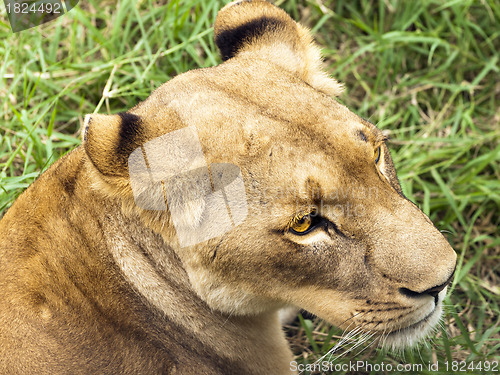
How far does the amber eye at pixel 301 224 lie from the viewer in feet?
8.91

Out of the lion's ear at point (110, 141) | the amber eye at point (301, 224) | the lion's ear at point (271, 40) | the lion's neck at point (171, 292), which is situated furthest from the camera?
the lion's ear at point (271, 40)

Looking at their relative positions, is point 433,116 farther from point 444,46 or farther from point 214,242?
point 214,242

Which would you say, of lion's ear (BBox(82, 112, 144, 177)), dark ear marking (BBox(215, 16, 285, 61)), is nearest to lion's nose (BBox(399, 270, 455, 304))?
lion's ear (BBox(82, 112, 144, 177))

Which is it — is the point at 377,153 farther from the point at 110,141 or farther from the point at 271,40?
the point at 110,141

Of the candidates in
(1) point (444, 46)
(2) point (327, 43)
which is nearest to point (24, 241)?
(2) point (327, 43)

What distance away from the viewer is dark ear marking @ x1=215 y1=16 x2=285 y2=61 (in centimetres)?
331

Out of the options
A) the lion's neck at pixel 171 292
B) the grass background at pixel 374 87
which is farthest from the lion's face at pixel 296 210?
the grass background at pixel 374 87

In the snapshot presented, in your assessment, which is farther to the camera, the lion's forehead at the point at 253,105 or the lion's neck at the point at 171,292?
the lion's neck at the point at 171,292

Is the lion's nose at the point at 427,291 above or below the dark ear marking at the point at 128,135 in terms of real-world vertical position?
below

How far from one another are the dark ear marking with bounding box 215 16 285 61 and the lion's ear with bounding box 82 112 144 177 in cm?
97

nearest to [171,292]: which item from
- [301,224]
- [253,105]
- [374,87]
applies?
[301,224]

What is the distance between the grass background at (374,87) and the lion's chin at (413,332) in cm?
104

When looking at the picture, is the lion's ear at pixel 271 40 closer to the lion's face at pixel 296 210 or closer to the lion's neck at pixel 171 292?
the lion's face at pixel 296 210

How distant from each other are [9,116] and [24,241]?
8.21 feet
